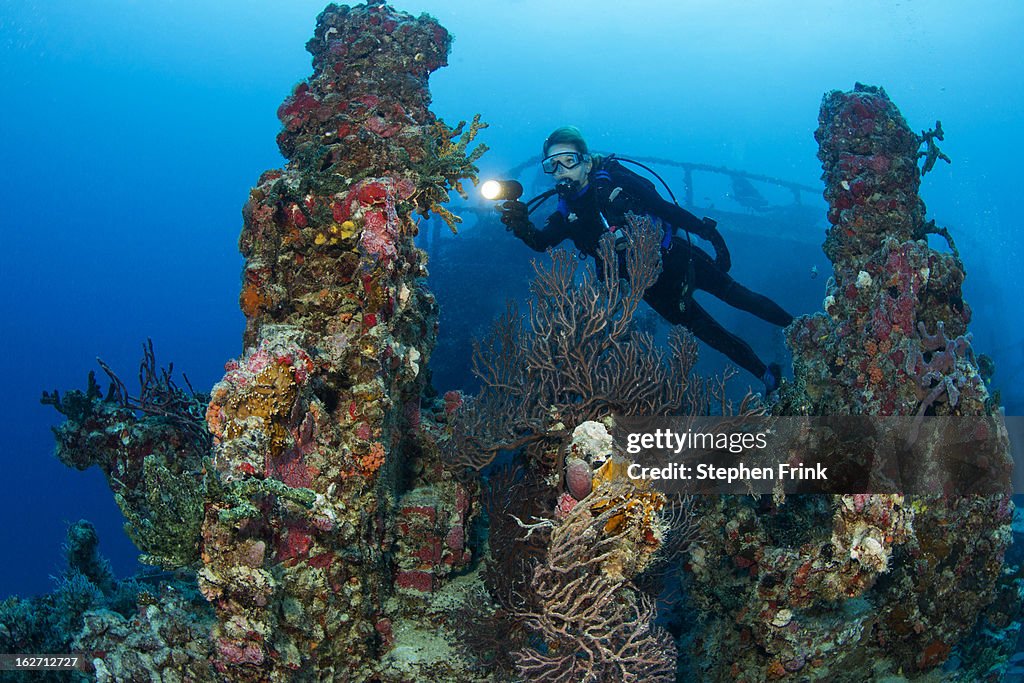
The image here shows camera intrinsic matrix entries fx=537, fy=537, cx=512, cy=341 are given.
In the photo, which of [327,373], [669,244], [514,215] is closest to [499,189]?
[514,215]

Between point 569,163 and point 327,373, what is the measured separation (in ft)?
16.7

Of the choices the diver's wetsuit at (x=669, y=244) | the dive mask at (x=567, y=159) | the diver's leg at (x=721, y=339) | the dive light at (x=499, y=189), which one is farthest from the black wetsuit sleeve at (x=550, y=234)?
the diver's leg at (x=721, y=339)

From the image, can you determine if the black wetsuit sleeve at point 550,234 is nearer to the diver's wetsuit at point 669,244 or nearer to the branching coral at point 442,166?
the diver's wetsuit at point 669,244

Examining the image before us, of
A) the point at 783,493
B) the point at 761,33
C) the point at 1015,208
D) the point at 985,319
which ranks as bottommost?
the point at 783,493

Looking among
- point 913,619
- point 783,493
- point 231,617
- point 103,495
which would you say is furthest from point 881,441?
point 103,495

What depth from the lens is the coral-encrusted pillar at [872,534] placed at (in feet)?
14.1

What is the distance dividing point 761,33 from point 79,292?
111 meters

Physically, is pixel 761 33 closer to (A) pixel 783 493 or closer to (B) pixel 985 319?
(B) pixel 985 319

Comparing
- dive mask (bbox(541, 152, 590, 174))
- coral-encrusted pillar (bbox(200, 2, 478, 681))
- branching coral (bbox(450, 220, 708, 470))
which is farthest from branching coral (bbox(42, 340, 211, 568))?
dive mask (bbox(541, 152, 590, 174))

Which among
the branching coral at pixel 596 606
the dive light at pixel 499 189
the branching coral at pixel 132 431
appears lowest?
the branching coral at pixel 596 606

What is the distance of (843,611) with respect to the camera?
461 cm

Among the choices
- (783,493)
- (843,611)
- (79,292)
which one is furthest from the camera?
(79,292)

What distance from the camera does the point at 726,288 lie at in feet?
27.5

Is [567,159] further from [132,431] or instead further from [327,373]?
[132,431]
